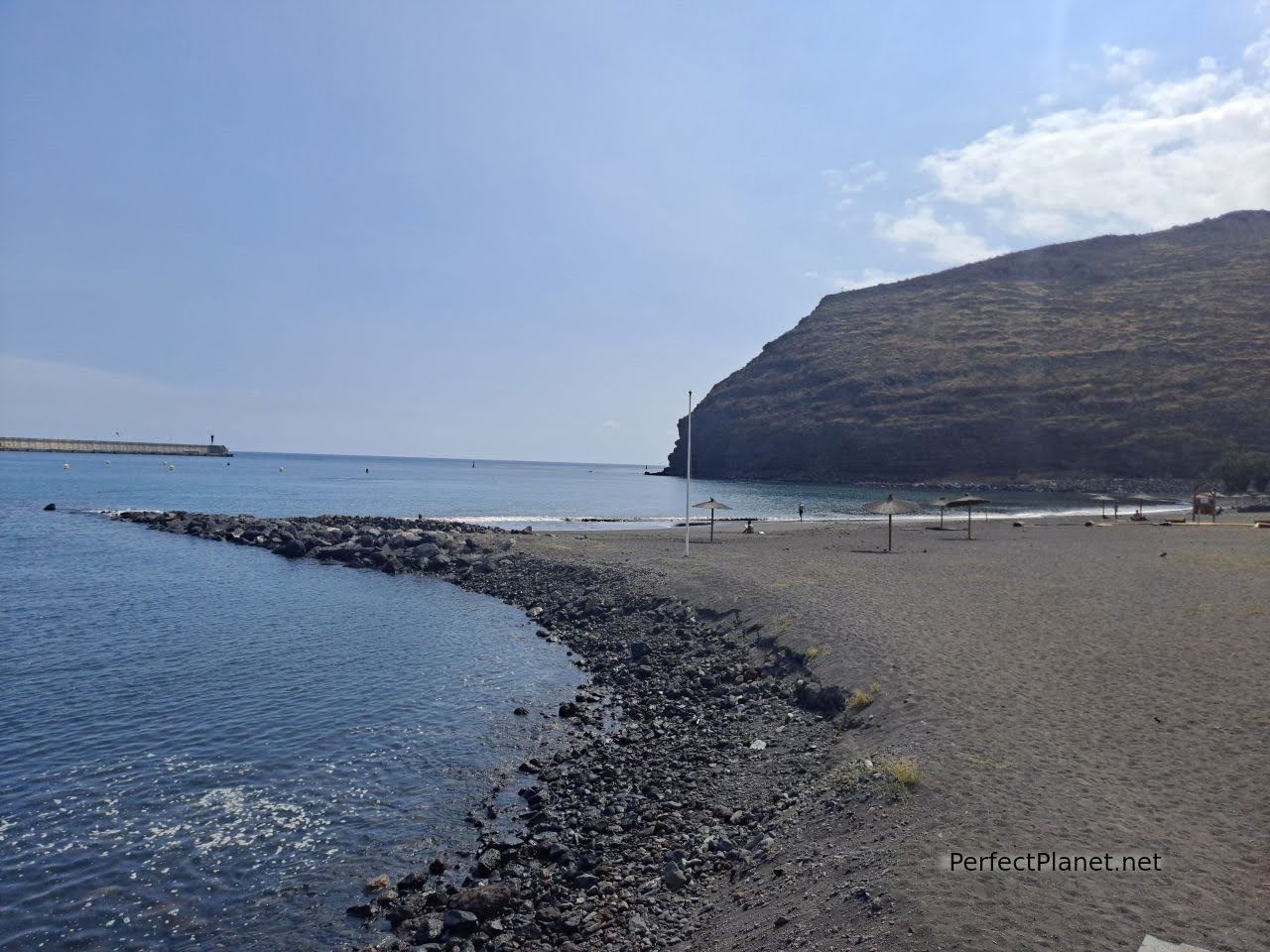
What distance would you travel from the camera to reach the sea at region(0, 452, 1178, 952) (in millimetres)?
8805

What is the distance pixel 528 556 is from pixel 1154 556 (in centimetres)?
2693

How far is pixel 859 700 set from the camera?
41.8ft

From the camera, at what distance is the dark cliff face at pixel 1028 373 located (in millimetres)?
112125

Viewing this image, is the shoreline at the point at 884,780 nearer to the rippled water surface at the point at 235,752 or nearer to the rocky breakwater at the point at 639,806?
the rocky breakwater at the point at 639,806

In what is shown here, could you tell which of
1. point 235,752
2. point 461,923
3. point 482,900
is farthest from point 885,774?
point 235,752

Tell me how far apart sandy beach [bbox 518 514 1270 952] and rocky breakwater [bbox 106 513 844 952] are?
0.50 m

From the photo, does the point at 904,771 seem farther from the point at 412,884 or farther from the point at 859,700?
the point at 412,884

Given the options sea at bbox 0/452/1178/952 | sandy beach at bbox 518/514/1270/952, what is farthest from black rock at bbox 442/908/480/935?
sandy beach at bbox 518/514/1270/952

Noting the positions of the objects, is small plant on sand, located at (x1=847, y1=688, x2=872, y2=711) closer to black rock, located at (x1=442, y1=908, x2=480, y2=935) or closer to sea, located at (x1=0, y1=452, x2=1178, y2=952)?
sea, located at (x1=0, y1=452, x2=1178, y2=952)

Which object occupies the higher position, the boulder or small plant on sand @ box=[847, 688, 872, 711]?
small plant on sand @ box=[847, 688, 872, 711]

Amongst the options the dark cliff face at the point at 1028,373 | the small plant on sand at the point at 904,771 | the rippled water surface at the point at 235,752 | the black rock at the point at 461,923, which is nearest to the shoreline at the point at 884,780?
the black rock at the point at 461,923

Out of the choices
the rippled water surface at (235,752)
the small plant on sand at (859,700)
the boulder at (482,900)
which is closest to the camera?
the boulder at (482,900)

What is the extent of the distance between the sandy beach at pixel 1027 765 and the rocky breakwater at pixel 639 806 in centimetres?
50

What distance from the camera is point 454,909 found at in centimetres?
795
